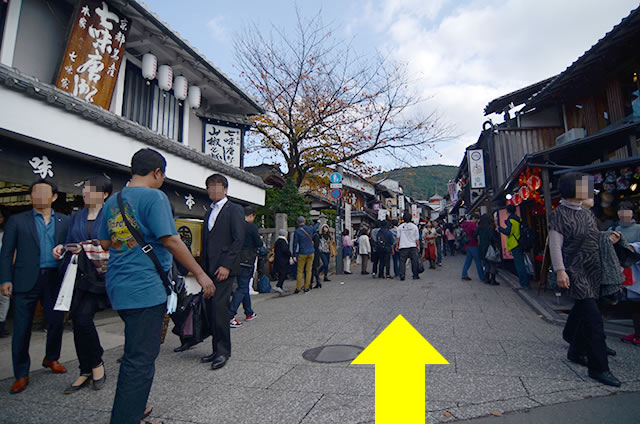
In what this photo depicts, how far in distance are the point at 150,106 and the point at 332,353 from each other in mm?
7368

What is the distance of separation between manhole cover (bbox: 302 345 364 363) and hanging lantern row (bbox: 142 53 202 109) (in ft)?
22.4

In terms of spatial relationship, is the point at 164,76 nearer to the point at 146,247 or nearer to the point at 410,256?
the point at 146,247

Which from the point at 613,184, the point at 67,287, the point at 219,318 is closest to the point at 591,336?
the point at 219,318

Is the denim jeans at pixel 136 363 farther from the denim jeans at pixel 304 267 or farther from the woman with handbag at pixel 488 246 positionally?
the woman with handbag at pixel 488 246

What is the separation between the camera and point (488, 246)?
33.1 ft

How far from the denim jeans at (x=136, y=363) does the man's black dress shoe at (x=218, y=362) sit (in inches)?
62.5

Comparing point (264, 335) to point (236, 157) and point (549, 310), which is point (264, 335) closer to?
point (549, 310)

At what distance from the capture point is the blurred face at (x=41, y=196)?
365 centimetres

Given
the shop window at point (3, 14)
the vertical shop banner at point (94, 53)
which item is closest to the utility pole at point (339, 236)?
the vertical shop banner at point (94, 53)

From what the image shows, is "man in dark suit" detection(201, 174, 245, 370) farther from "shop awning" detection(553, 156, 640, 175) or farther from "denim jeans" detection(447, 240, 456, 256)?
"denim jeans" detection(447, 240, 456, 256)

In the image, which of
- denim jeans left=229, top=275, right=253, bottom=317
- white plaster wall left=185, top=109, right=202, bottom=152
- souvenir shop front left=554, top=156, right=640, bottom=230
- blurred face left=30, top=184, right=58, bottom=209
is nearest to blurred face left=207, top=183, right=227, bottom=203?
blurred face left=30, top=184, right=58, bottom=209

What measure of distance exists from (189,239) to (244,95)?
5.18 m

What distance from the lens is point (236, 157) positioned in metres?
11.6

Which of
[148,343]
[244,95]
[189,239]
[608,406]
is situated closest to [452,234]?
[244,95]
